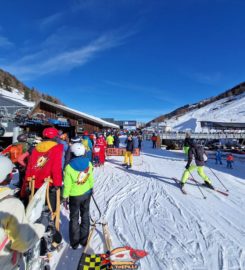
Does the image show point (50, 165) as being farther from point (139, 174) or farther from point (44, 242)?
point (139, 174)

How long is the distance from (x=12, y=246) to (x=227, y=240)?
3.83 metres

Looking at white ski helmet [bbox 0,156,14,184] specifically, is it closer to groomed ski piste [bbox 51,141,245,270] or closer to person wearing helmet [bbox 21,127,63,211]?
person wearing helmet [bbox 21,127,63,211]

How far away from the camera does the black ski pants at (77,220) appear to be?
3.74m

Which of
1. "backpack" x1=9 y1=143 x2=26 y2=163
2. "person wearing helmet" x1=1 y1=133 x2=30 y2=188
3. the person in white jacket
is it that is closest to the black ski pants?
the person in white jacket

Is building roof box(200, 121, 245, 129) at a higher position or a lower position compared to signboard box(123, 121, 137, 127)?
lower

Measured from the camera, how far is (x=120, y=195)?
6844 millimetres

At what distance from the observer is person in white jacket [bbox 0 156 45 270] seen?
177 cm

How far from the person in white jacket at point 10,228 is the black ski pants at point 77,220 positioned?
1.74m

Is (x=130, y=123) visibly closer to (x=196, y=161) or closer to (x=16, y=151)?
(x=196, y=161)

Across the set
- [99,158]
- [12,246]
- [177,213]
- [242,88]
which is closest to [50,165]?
[12,246]

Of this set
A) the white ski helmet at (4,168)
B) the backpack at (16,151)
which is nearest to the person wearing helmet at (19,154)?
the backpack at (16,151)

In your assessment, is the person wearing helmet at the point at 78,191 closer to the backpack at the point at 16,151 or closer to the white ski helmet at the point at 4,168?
the white ski helmet at the point at 4,168

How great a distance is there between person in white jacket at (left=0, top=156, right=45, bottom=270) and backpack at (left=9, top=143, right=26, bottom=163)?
3.77m

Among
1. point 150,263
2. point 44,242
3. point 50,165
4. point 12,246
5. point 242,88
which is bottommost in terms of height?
point 150,263
